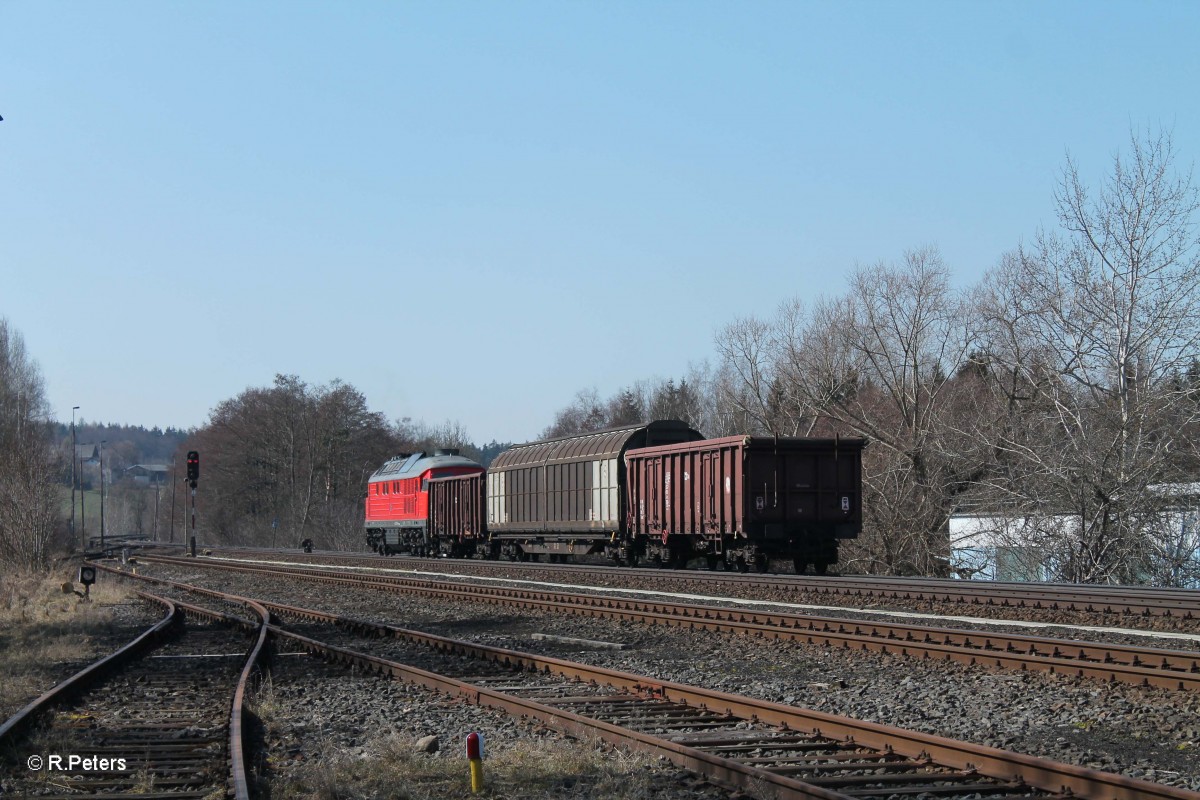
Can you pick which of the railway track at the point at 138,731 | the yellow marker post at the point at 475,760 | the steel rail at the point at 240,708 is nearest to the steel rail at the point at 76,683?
the railway track at the point at 138,731

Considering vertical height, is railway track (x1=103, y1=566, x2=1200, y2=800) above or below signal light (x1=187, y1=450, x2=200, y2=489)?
below

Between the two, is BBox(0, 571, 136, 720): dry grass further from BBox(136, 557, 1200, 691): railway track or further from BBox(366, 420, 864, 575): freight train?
BBox(366, 420, 864, 575): freight train

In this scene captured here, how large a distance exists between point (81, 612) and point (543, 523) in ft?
45.9

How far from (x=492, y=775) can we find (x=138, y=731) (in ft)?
11.0

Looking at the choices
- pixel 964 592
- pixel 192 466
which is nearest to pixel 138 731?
pixel 964 592

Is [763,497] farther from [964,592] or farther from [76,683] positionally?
[76,683]

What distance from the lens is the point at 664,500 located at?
26.2 m

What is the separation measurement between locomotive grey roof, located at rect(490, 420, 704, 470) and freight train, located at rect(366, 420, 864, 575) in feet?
0.13

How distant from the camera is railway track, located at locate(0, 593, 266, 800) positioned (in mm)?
6957

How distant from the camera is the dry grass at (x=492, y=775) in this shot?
6711 millimetres

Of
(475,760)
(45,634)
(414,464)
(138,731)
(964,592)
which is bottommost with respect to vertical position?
(45,634)

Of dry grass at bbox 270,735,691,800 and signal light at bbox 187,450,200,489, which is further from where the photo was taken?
signal light at bbox 187,450,200,489

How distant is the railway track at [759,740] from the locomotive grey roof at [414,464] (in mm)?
32255

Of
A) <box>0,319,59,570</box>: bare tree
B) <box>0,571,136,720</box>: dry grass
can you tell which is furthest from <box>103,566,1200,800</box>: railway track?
<box>0,319,59,570</box>: bare tree
